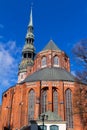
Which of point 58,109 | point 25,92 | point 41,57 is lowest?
point 58,109

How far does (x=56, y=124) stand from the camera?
39844 mm

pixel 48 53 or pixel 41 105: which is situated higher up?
pixel 48 53

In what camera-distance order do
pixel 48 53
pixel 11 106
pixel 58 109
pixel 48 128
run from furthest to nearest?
pixel 48 53, pixel 11 106, pixel 58 109, pixel 48 128

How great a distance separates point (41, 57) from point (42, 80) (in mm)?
13008

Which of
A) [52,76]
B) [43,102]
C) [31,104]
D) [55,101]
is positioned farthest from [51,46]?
[31,104]

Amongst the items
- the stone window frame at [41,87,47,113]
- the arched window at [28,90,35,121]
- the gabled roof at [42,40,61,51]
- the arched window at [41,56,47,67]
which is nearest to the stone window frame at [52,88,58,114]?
the stone window frame at [41,87,47,113]

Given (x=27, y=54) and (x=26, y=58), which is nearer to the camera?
(x=26, y=58)

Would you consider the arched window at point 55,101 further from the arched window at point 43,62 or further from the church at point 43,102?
the arched window at point 43,62

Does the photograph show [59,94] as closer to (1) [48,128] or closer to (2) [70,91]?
(2) [70,91]

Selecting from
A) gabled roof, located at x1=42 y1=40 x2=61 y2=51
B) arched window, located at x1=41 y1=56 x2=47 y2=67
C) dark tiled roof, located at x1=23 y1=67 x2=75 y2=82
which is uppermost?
gabled roof, located at x1=42 y1=40 x2=61 y2=51

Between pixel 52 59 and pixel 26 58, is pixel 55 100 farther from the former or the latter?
pixel 26 58

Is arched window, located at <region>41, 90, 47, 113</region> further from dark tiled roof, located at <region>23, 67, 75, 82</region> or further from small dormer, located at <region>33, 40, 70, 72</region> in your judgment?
small dormer, located at <region>33, 40, 70, 72</region>

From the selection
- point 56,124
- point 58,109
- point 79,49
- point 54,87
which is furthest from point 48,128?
point 79,49

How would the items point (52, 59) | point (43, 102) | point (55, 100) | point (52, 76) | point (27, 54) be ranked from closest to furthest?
point (43, 102)
point (55, 100)
point (52, 76)
point (52, 59)
point (27, 54)
